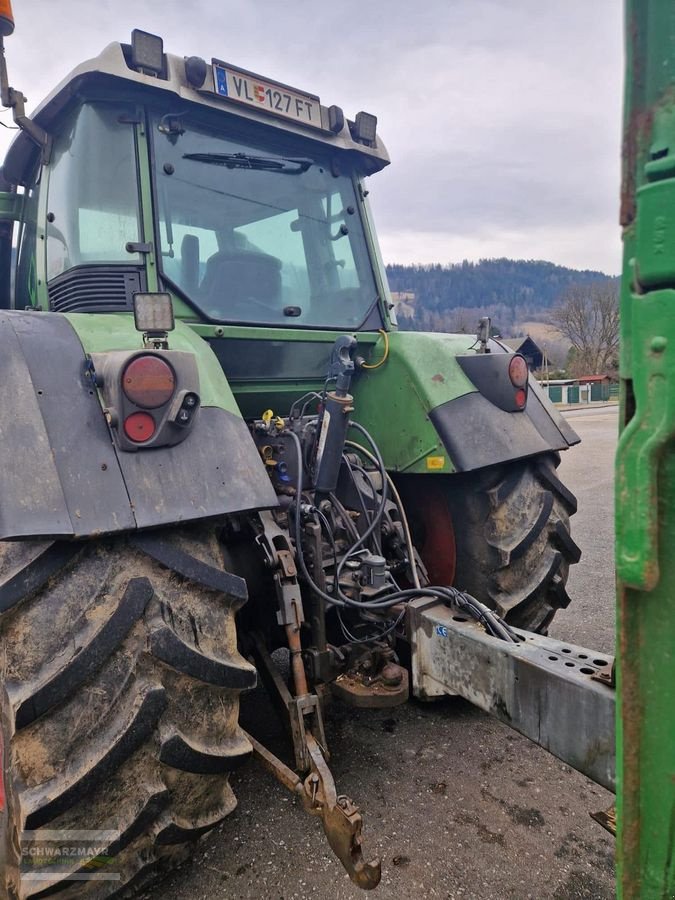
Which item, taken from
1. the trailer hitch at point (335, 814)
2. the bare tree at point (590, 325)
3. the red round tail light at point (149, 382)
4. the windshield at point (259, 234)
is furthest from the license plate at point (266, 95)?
the bare tree at point (590, 325)

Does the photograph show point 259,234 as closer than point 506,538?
No

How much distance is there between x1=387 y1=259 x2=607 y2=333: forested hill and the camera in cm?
11681

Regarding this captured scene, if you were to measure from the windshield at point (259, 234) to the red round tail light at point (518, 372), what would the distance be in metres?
0.75

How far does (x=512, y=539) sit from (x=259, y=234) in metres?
1.65

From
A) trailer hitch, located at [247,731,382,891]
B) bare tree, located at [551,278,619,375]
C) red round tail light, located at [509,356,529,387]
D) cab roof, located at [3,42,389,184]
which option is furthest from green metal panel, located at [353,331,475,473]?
bare tree, located at [551,278,619,375]

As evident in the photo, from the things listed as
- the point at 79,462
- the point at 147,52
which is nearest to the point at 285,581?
the point at 79,462

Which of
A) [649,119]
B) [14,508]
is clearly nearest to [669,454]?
[649,119]

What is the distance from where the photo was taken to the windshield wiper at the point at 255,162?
2.52 m

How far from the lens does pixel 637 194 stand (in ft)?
2.79

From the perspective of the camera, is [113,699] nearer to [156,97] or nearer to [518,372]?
[518,372]

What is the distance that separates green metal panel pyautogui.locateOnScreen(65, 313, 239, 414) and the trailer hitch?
1.03 metres

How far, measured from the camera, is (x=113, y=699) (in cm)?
153

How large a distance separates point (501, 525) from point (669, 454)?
5.72 ft

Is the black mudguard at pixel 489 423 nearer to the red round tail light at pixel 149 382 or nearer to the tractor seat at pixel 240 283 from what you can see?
the tractor seat at pixel 240 283
